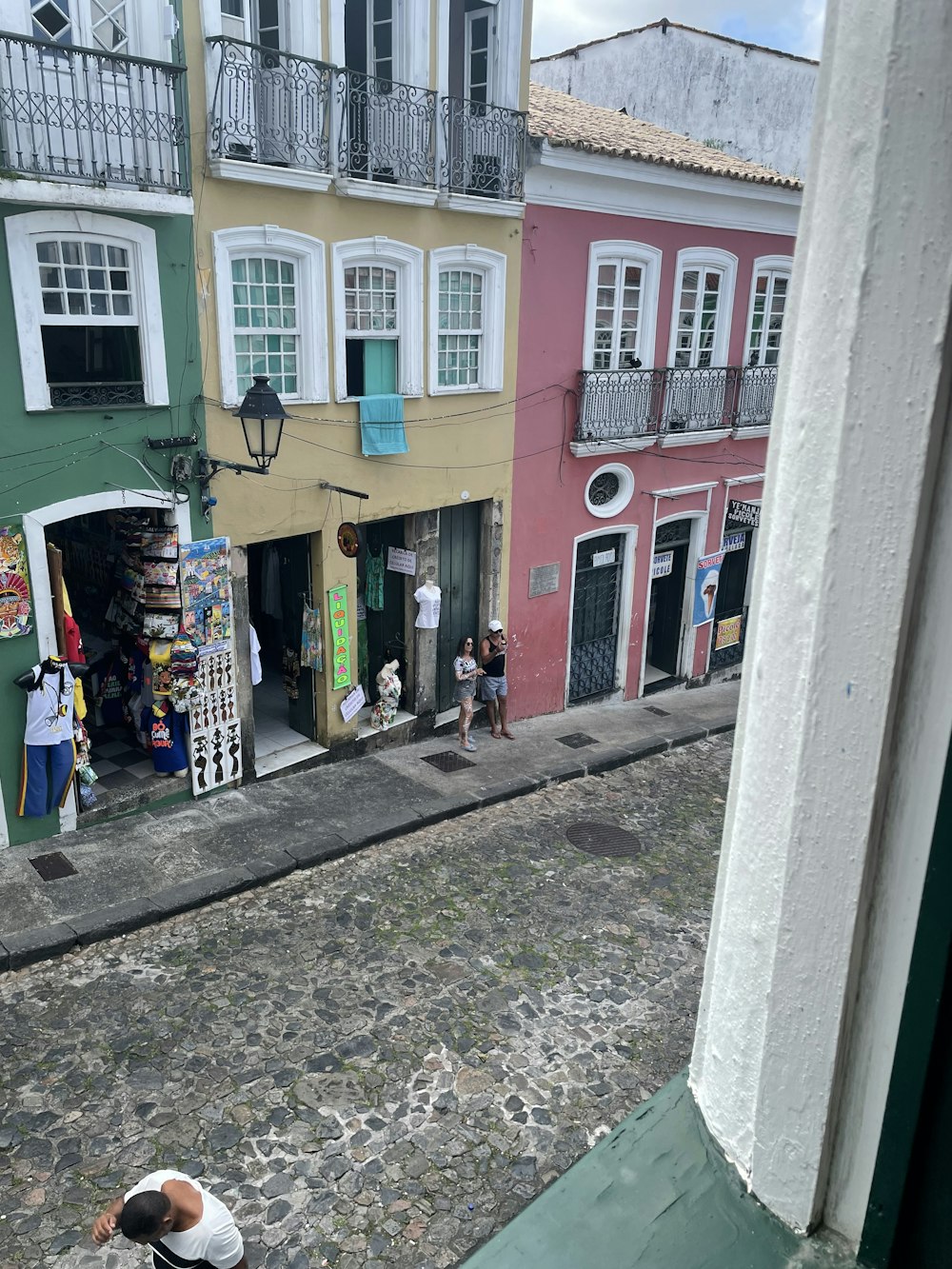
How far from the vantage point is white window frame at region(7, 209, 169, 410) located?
9.26m

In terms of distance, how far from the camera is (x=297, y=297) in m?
11.7

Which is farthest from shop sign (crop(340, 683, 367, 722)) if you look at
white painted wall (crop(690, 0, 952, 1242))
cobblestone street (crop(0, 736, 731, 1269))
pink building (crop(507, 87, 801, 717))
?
white painted wall (crop(690, 0, 952, 1242))

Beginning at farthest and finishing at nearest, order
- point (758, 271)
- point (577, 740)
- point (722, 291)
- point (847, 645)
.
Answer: point (758, 271) → point (722, 291) → point (577, 740) → point (847, 645)

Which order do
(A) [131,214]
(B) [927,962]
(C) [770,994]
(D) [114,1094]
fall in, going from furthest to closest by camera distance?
(A) [131,214], (D) [114,1094], (C) [770,994], (B) [927,962]

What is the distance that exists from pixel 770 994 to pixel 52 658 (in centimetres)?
1006

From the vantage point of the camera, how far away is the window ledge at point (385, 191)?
37.9ft

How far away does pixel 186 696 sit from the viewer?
11.4m

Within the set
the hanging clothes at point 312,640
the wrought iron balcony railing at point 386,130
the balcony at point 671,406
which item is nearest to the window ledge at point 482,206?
the wrought iron balcony railing at point 386,130

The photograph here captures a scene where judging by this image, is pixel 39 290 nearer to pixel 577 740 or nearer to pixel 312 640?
pixel 312 640

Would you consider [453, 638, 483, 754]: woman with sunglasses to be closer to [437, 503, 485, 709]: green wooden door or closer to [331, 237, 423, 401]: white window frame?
[437, 503, 485, 709]: green wooden door

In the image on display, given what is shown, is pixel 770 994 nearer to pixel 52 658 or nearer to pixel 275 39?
pixel 52 658

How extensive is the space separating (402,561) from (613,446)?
412cm

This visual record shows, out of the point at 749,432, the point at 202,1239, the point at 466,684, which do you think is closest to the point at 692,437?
the point at 749,432

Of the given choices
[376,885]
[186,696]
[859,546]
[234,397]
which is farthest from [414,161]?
[859,546]
